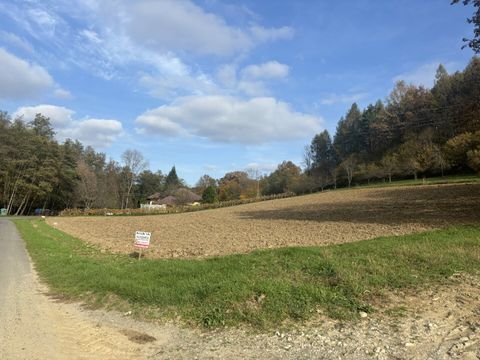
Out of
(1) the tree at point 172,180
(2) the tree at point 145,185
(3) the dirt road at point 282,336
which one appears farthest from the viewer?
(1) the tree at point 172,180

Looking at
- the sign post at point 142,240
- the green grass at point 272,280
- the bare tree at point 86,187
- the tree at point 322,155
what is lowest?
the green grass at point 272,280

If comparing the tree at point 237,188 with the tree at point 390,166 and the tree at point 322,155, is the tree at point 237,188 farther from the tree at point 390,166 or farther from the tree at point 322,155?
the tree at point 390,166

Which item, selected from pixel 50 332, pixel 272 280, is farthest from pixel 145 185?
pixel 50 332

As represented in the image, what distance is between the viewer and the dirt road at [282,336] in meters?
5.55

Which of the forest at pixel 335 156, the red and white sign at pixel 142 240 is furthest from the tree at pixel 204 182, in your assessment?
the red and white sign at pixel 142 240

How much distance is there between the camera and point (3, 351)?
586 cm

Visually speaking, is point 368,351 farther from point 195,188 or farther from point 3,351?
point 195,188

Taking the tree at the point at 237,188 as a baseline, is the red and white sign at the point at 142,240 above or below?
below

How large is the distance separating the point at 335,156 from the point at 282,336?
104m

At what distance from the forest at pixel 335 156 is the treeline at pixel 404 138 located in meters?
0.17

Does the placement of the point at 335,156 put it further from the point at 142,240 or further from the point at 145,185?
the point at 142,240

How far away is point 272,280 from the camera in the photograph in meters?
8.67

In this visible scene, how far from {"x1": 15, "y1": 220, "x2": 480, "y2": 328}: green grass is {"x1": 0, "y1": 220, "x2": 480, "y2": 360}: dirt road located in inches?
18.9

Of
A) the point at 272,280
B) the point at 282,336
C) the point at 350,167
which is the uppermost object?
the point at 350,167
